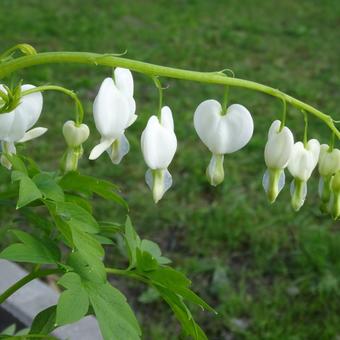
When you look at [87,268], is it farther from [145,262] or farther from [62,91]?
[62,91]

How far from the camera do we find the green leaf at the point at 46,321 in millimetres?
1176

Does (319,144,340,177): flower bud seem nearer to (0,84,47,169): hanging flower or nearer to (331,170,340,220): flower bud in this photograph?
(331,170,340,220): flower bud

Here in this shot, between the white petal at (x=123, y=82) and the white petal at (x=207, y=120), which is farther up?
the white petal at (x=123, y=82)

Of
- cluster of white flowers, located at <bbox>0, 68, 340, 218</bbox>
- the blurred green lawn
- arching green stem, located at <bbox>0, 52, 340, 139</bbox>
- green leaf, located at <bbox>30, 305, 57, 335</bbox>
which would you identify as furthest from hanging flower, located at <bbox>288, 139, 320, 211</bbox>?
the blurred green lawn

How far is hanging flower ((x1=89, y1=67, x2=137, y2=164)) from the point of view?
945 mm

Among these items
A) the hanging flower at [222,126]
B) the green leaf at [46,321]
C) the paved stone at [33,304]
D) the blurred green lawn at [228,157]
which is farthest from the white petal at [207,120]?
the blurred green lawn at [228,157]

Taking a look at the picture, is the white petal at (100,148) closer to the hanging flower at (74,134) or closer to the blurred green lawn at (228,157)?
the hanging flower at (74,134)

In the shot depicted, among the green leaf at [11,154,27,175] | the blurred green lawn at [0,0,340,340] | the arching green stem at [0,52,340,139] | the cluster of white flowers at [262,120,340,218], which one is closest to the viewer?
the arching green stem at [0,52,340,139]

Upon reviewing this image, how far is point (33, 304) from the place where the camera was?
181 centimetres

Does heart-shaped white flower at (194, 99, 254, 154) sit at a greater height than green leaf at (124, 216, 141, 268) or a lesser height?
greater

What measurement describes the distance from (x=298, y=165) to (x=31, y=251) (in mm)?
421

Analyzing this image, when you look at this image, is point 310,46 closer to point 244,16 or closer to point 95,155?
point 244,16

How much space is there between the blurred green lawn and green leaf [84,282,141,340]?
950 mm

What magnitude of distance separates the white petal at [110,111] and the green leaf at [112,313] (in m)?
0.25
